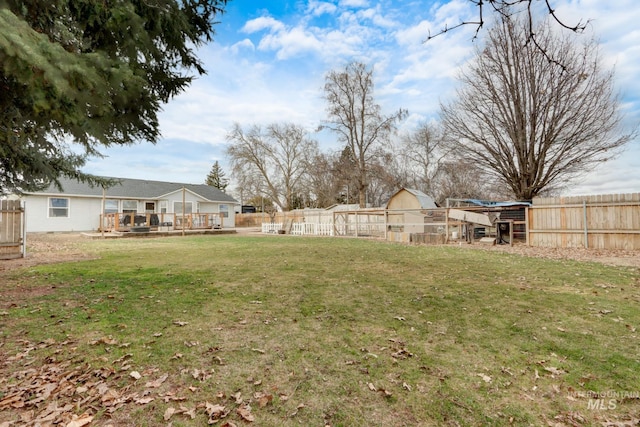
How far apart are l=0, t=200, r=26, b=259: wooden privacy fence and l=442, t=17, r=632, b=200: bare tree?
60.0ft

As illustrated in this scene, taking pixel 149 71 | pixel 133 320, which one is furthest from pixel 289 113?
pixel 133 320

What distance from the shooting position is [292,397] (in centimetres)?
228

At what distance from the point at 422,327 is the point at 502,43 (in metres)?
16.4

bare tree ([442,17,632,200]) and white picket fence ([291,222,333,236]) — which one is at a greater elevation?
bare tree ([442,17,632,200])

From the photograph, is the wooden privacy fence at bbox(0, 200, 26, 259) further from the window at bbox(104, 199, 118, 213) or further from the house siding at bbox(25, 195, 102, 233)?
the window at bbox(104, 199, 118, 213)

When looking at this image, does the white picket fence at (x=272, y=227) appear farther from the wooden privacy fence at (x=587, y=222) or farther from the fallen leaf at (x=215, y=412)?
the fallen leaf at (x=215, y=412)

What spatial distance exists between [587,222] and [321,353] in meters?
12.0

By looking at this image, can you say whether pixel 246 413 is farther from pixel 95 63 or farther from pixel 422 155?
pixel 422 155

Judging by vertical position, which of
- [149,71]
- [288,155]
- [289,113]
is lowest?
[149,71]

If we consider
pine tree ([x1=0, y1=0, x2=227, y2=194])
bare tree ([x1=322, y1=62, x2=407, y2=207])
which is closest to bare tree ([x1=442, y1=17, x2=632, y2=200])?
bare tree ([x1=322, y1=62, x2=407, y2=207])

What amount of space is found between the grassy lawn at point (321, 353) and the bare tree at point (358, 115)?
21.0 metres

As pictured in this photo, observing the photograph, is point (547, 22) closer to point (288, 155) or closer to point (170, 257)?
point (170, 257)

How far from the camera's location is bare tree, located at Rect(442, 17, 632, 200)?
13.5 meters

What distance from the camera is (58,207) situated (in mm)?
21000
